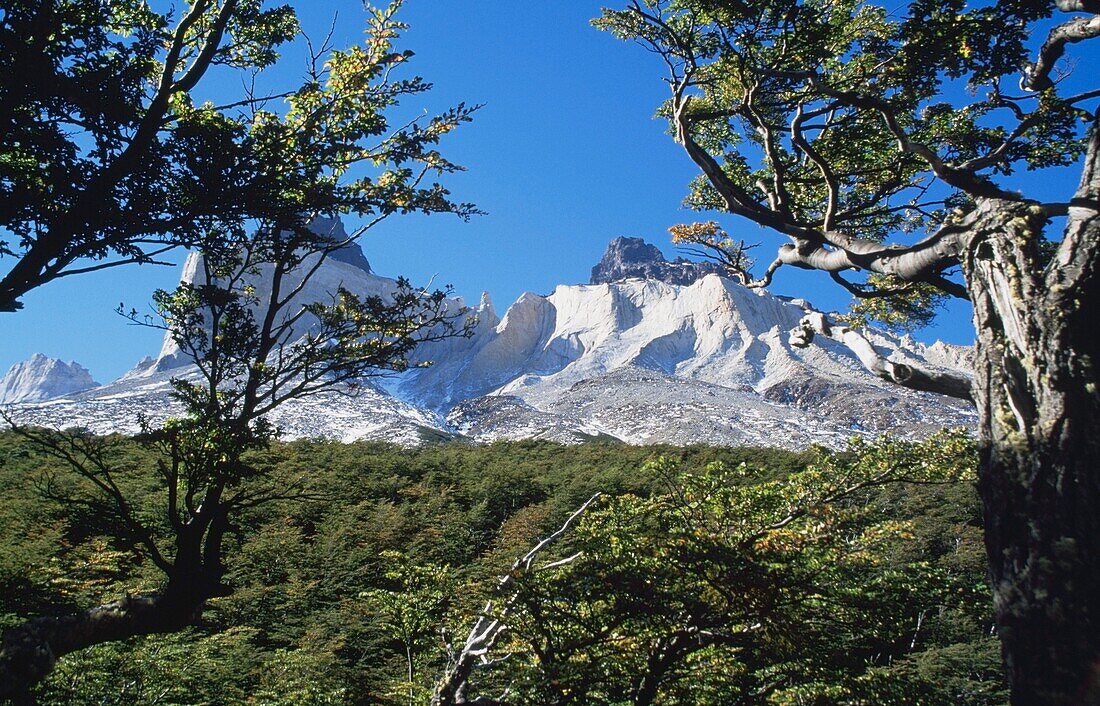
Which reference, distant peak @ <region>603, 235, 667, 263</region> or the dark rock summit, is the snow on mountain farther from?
distant peak @ <region>603, 235, 667, 263</region>

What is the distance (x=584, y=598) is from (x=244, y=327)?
13.2 feet

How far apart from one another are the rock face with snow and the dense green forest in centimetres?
13046

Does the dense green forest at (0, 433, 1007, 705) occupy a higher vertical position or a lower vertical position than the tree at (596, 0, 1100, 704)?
lower

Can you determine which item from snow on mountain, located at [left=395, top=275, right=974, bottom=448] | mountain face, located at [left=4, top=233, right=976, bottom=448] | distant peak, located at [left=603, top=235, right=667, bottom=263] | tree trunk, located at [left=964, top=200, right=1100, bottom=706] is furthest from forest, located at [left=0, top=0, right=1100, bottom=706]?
distant peak, located at [left=603, top=235, right=667, bottom=263]

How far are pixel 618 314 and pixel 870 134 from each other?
107101mm

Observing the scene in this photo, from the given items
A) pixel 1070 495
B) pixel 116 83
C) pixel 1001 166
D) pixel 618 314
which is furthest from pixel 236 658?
pixel 618 314

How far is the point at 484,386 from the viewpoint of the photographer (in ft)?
334

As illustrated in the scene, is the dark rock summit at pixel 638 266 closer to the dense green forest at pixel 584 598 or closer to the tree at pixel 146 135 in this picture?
the dense green forest at pixel 584 598

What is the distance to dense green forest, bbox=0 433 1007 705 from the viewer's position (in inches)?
217

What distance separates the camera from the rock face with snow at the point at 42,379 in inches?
4788

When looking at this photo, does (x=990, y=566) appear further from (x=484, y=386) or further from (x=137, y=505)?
(x=484, y=386)

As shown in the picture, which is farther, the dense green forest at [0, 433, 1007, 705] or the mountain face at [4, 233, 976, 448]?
the mountain face at [4, 233, 976, 448]

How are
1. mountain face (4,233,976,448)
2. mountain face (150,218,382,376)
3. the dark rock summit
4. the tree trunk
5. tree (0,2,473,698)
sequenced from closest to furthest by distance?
the tree trunk
tree (0,2,473,698)
mountain face (4,233,976,448)
mountain face (150,218,382,376)
the dark rock summit

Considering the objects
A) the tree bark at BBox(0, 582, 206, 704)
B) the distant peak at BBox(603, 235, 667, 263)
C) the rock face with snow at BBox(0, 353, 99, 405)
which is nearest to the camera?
the tree bark at BBox(0, 582, 206, 704)
